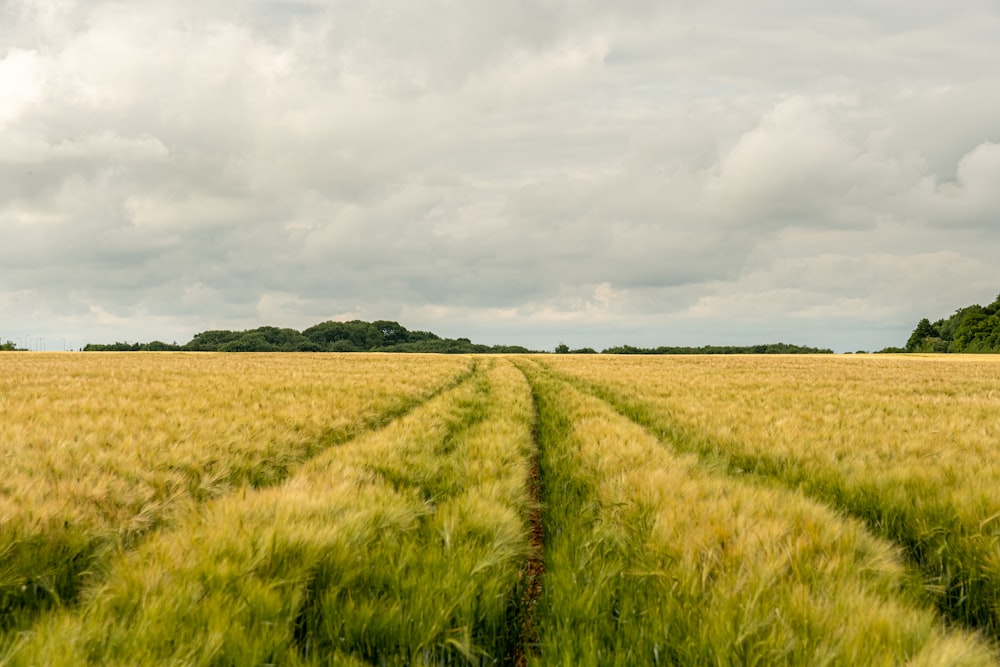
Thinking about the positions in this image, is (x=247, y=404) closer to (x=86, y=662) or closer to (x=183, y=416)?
(x=183, y=416)

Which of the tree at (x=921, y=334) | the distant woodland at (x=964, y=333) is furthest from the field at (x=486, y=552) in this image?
the tree at (x=921, y=334)

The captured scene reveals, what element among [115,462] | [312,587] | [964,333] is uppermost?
[964,333]

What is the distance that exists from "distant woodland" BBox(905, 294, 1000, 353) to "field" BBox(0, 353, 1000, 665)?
12655cm

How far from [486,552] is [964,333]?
15088 centimetres

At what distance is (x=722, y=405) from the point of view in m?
10.8

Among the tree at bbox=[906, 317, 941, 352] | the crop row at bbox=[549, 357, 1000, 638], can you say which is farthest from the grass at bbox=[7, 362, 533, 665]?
the tree at bbox=[906, 317, 941, 352]

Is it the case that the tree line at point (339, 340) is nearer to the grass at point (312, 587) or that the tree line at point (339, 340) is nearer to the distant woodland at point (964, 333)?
the distant woodland at point (964, 333)

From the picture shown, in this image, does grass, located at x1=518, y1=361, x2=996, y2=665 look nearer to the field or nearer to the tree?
the field

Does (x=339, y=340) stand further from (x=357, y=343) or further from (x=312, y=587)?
(x=312, y=587)

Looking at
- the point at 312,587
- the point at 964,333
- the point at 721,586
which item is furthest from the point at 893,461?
the point at 964,333

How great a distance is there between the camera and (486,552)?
A: 3.08m

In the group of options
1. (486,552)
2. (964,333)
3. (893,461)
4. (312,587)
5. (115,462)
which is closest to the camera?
(312,587)

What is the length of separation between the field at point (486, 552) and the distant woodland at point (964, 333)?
12655cm

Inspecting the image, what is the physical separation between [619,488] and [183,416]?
6.29 m
